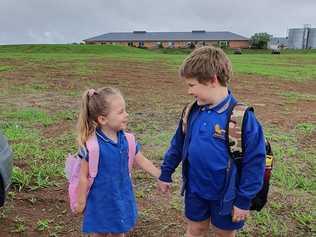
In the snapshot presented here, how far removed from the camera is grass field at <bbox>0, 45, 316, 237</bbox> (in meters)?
3.84

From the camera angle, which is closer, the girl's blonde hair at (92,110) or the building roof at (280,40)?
the girl's blonde hair at (92,110)

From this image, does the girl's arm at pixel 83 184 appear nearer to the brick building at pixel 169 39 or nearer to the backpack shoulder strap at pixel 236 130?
the backpack shoulder strap at pixel 236 130

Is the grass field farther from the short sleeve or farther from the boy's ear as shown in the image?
the boy's ear

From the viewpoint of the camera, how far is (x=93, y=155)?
2605 millimetres

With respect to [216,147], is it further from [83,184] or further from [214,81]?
[83,184]

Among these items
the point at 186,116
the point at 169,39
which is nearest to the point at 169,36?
the point at 169,39

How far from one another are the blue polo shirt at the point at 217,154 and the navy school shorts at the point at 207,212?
2.3 inches

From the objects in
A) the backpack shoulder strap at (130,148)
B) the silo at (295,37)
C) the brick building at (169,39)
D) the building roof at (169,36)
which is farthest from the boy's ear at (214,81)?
the building roof at (169,36)

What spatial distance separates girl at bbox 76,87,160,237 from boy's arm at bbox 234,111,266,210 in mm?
647

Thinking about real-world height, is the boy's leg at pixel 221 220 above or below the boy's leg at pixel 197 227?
above

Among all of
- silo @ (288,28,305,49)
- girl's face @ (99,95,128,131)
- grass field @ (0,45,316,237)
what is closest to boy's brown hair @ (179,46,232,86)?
girl's face @ (99,95,128,131)

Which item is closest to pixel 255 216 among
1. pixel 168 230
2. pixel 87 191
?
pixel 168 230

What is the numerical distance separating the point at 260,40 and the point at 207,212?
233 feet

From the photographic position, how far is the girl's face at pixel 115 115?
8.68 ft
